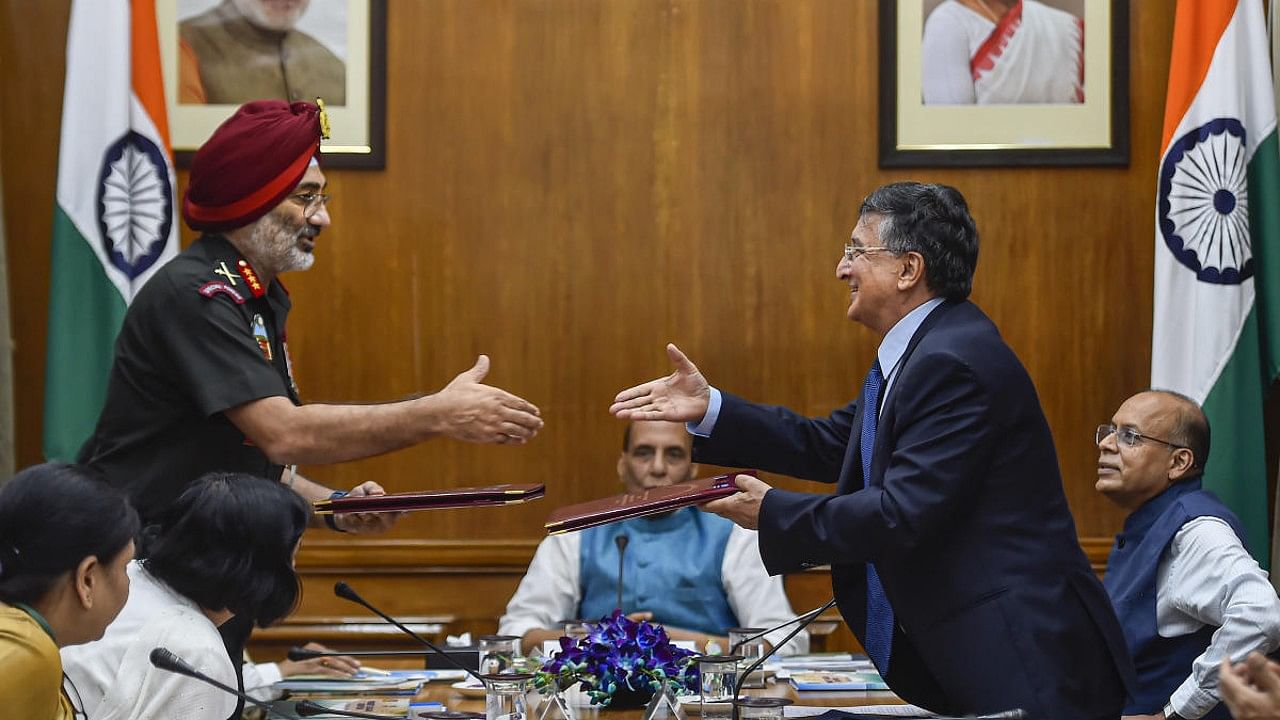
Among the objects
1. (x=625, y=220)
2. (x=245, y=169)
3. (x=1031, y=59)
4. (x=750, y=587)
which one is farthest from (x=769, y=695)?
(x=1031, y=59)

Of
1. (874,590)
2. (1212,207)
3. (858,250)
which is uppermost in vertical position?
(1212,207)

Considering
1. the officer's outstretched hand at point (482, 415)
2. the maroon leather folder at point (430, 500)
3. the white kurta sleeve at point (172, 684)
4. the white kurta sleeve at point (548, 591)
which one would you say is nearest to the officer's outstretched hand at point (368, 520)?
the officer's outstretched hand at point (482, 415)

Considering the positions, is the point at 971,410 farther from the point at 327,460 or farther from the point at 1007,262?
the point at 1007,262

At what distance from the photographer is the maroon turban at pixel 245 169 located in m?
3.07

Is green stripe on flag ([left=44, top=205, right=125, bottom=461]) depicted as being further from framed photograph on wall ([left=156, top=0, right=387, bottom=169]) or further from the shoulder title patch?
the shoulder title patch

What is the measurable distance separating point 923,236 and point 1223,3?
2079mm

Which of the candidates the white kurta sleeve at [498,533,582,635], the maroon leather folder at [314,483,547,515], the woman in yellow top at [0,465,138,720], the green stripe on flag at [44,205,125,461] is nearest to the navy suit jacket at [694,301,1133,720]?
the maroon leather folder at [314,483,547,515]

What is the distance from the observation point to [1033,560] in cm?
246

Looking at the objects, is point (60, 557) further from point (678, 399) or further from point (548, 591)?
point (548, 591)

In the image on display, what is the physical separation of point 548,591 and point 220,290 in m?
1.62

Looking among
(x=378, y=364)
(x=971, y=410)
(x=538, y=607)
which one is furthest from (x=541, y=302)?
(x=971, y=410)

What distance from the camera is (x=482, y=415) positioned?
9.25 feet

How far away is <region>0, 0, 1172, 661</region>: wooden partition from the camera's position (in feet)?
14.6

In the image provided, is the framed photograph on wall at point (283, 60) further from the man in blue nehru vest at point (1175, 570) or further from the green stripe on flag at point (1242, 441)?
the green stripe on flag at point (1242, 441)
